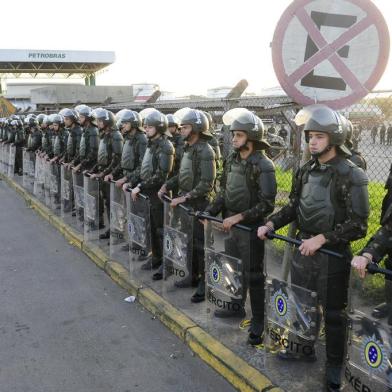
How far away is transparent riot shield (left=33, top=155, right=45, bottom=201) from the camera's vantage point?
34.3 ft

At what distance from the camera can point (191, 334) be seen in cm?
425

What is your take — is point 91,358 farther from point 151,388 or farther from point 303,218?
point 303,218

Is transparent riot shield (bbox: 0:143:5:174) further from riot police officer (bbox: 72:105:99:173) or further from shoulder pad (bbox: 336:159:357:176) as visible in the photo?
shoulder pad (bbox: 336:159:357:176)

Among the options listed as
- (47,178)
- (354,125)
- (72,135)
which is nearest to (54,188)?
(47,178)

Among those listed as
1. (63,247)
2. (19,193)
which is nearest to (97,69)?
(19,193)

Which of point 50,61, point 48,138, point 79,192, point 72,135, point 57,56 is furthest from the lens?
point 57,56

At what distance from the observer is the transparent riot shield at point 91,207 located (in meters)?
6.98

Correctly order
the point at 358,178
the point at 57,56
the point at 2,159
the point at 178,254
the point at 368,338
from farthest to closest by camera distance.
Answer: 1. the point at 57,56
2. the point at 2,159
3. the point at 178,254
4. the point at 358,178
5. the point at 368,338

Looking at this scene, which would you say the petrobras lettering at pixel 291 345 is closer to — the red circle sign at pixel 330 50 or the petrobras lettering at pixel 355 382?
the petrobras lettering at pixel 355 382

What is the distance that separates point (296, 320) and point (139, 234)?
2.57 m

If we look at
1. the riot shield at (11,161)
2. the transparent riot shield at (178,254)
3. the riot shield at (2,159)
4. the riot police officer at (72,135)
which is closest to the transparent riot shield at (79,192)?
the riot police officer at (72,135)

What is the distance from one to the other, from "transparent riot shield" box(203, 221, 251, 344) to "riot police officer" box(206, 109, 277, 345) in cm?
3

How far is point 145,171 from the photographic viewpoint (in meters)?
6.01

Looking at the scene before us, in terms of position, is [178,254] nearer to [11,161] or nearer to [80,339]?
[80,339]
